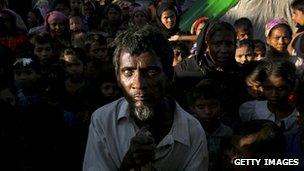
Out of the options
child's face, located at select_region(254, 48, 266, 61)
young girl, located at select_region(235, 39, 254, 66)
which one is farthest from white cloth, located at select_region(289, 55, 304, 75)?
young girl, located at select_region(235, 39, 254, 66)

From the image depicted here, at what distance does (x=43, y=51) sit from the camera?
5402 millimetres

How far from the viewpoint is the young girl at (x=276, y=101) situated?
3516mm

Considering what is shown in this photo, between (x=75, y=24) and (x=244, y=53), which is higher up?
(x=75, y=24)

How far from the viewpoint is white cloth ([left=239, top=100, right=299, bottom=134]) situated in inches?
135

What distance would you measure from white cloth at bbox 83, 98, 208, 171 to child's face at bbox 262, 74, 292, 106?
1.26 meters

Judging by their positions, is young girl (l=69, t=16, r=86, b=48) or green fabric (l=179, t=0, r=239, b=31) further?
green fabric (l=179, t=0, r=239, b=31)

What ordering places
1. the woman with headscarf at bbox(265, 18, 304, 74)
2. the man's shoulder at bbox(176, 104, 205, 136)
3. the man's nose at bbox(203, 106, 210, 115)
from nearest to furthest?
the man's shoulder at bbox(176, 104, 205, 136) < the man's nose at bbox(203, 106, 210, 115) < the woman with headscarf at bbox(265, 18, 304, 74)

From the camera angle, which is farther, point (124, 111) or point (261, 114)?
point (261, 114)

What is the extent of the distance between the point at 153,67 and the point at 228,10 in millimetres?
6218

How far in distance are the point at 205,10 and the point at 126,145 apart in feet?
21.6

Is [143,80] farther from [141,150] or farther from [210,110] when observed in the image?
[210,110]

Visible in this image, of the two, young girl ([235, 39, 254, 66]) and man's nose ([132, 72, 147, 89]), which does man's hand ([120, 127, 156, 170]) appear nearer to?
man's nose ([132, 72, 147, 89])

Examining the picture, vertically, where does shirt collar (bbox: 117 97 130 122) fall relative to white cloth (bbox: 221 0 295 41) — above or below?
below

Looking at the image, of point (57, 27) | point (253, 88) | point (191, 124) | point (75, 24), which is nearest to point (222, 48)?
point (253, 88)
